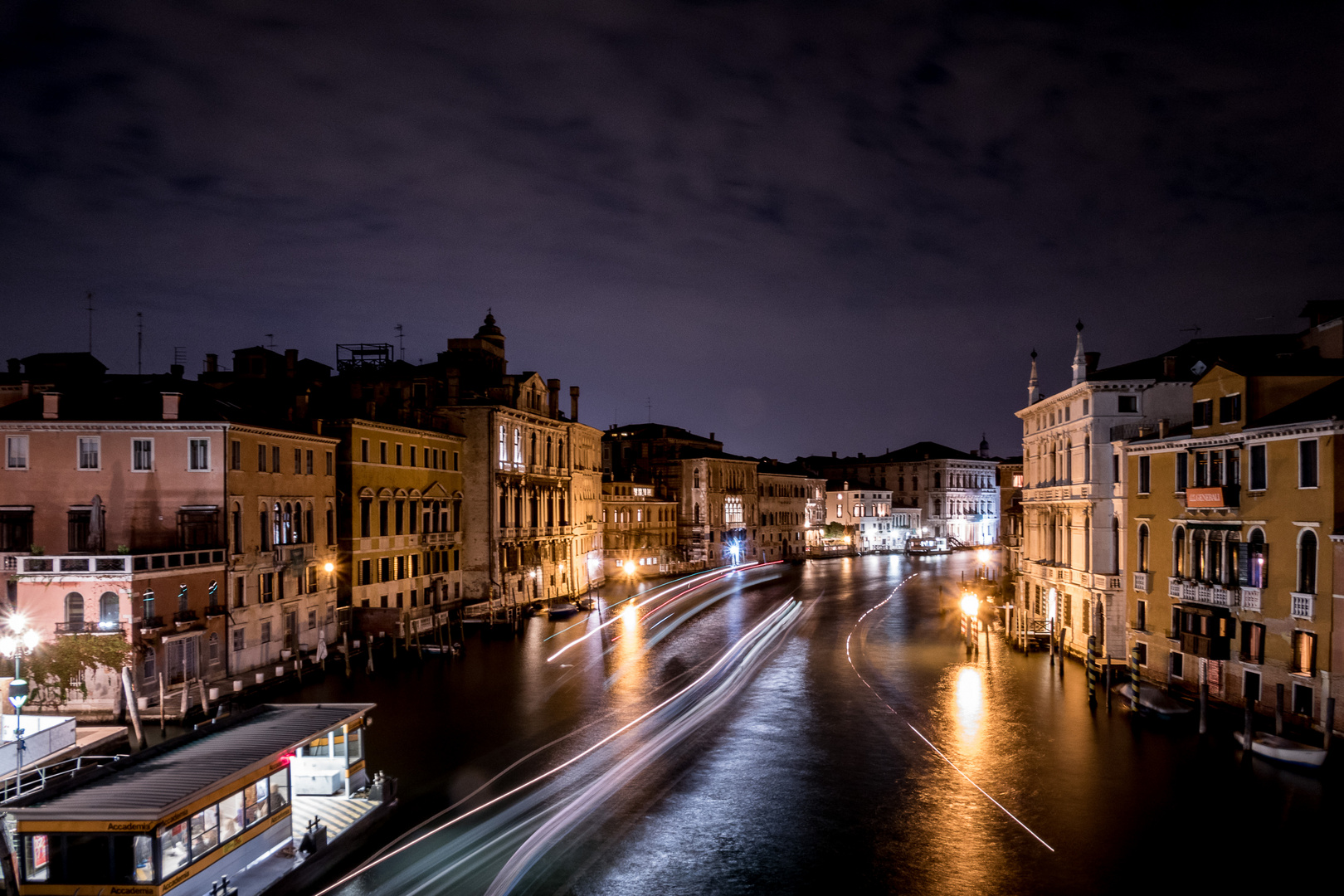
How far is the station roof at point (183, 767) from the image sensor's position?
13.5 metres

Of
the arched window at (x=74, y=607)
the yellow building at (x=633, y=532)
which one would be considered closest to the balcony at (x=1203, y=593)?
the arched window at (x=74, y=607)

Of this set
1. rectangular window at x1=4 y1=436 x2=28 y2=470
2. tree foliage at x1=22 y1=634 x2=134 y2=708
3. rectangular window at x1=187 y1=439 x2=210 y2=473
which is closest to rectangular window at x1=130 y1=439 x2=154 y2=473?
rectangular window at x1=187 y1=439 x2=210 y2=473

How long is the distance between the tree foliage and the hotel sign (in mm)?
33173

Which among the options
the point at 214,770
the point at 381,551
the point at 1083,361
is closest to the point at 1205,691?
the point at 1083,361

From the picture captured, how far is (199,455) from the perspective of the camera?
104 feet

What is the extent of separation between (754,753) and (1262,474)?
55.8 ft

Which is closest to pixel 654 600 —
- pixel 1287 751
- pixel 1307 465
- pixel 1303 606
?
pixel 1303 606

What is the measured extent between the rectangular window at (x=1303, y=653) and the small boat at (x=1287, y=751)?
8.63ft

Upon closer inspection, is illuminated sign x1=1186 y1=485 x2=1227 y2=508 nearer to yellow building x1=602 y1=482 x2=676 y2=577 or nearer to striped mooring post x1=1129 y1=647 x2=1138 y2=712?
striped mooring post x1=1129 y1=647 x2=1138 y2=712

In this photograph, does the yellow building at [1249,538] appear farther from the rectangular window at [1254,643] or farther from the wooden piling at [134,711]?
the wooden piling at [134,711]

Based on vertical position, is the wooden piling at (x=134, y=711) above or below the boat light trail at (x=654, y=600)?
above

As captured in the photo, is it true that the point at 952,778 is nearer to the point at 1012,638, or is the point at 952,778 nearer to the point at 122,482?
the point at 1012,638

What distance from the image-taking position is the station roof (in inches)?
531

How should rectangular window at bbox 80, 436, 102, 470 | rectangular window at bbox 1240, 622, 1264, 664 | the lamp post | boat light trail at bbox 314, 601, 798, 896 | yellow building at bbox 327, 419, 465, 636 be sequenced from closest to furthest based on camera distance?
boat light trail at bbox 314, 601, 798, 896
the lamp post
rectangular window at bbox 1240, 622, 1264, 664
rectangular window at bbox 80, 436, 102, 470
yellow building at bbox 327, 419, 465, 636
